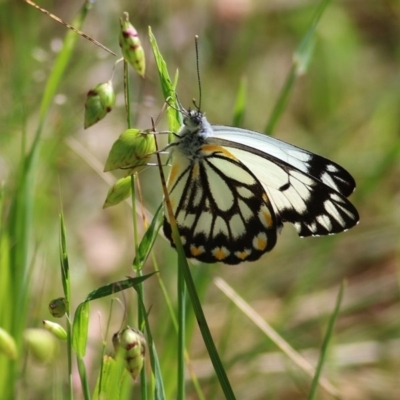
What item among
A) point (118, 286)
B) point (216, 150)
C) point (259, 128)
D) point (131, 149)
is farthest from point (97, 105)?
point (259, 128)

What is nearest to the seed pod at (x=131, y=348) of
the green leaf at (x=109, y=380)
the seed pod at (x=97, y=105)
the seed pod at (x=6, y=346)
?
the green leaf at (x=109, y=380)

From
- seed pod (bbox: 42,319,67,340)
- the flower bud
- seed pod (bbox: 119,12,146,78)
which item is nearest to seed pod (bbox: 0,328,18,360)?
seed pod (bbox: 42,319,67,340)

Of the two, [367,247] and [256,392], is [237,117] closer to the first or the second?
[256,392]

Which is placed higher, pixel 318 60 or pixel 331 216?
pixel 318 60

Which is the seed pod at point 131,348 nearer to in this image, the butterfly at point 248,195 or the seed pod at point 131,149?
the seed pod at point 131,149

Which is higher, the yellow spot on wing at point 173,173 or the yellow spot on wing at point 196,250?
the yellow spot on wing at point 173,173

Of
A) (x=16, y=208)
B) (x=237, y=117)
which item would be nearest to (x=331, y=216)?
(x=237, y=117)

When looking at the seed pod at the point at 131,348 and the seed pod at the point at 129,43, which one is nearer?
the seed pod at the point at 131,348
